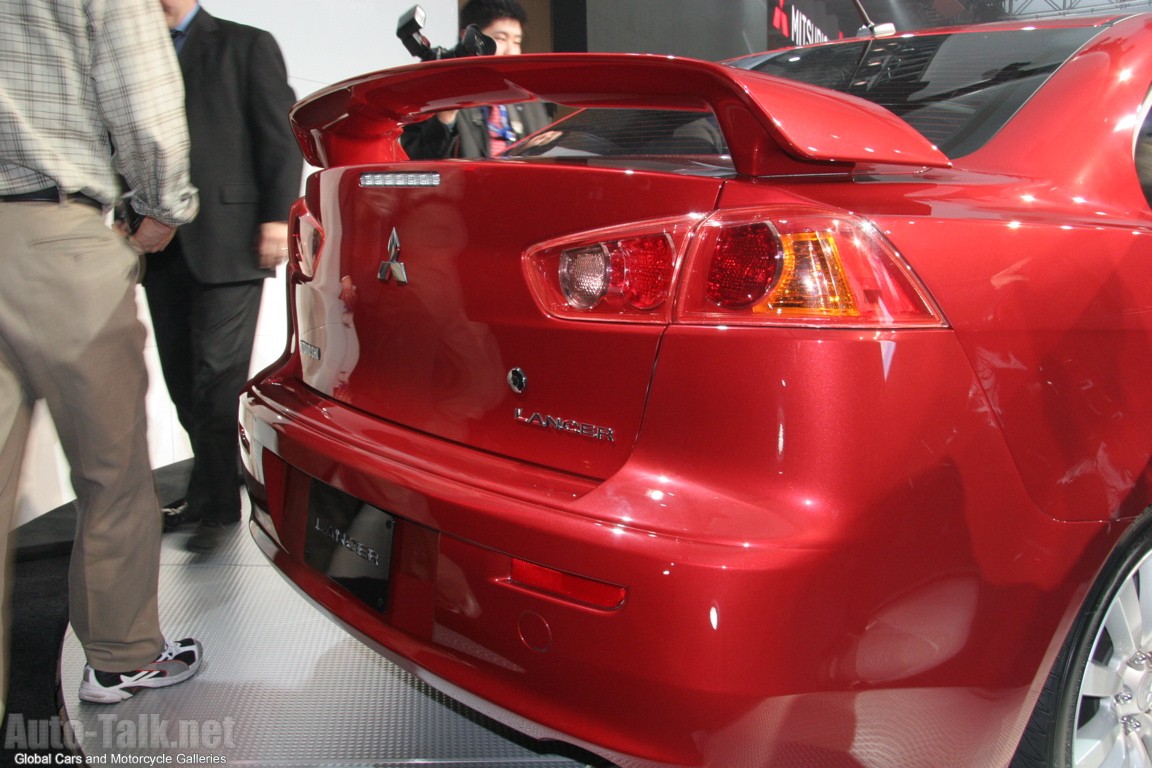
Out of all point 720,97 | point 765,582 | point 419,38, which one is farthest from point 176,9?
point 765,582

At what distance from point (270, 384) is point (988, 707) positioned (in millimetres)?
1196

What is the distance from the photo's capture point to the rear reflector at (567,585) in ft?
3.24

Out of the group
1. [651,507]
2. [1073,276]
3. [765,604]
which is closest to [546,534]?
[651,507]

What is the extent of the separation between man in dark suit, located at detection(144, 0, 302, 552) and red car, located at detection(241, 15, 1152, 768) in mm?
1110

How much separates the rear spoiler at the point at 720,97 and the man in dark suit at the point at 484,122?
3.89ft

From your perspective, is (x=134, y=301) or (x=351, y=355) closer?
(x=351, y=355)

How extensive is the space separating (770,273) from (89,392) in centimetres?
A: 111

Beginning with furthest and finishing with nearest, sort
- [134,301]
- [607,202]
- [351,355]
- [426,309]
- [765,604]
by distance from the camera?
[134,301] → [351,355] → [426,309] → [607,202] → [765,604]

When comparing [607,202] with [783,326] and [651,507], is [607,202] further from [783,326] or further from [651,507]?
[651,507]

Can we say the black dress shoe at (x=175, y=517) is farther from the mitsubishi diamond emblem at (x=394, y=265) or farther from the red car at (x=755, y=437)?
the mitsubishi diamond emblem at (x=394, y=265)

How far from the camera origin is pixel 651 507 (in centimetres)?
100

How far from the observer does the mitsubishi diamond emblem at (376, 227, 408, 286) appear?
1280 mm

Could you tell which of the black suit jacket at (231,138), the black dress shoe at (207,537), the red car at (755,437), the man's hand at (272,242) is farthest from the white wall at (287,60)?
the red car at (755,437)

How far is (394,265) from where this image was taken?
4.24 feet
